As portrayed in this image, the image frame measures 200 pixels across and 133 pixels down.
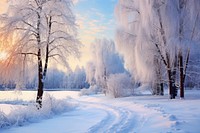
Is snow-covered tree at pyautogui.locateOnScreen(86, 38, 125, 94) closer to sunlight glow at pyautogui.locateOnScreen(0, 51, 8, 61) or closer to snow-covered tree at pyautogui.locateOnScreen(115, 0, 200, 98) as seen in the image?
snow-covered tree at pyautogui.locateOnScreen(115, 0, 200, 98)

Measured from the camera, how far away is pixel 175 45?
17688 mm

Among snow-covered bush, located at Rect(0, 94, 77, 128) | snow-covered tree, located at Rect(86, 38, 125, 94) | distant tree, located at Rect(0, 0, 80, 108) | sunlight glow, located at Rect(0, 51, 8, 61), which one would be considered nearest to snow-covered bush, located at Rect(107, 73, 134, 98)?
snow-covered tree, located at Rect(86, 38, 125, 94)

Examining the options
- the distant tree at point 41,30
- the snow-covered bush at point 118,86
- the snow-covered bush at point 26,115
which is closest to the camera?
the snow-covered bush at point 26,115

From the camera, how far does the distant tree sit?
600 inches

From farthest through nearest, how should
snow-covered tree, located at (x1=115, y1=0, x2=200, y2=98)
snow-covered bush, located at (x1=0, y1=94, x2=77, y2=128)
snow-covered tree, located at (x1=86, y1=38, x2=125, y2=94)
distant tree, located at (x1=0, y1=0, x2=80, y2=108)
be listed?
snow-covered tree, located at (x1=86, y1=38, x2=125, y2=94) < snow-covered tree, located at (x1=115, y1=0, x2=200, y2=98) < distant tree, located at (x1=0, y1=0, x2=80, y2=108) < snow-covered bush, located at (x1=0, y1=94, x2=77, y2=128)

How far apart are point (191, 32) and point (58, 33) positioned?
9.12 m

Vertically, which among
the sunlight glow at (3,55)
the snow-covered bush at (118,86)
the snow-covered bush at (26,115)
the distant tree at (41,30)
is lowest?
the snow-covered bush at (26,115)

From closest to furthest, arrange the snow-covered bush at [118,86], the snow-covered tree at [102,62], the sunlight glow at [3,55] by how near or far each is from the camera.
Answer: the sunlight glow at [3,55] → the snow-covered bush at [118,86] → the snow-covered tree at [102,62]

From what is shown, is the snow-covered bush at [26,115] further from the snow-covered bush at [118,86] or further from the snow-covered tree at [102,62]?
the snow-covered tree at [102,62]

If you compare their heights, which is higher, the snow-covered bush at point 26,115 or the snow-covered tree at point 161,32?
the snow-covered tree at point 161,32

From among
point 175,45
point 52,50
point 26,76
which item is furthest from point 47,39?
point 175,45

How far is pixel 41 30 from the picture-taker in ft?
50.9

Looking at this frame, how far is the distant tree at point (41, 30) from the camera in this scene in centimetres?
1524

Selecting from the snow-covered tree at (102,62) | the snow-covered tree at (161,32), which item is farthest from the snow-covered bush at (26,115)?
the snow-covered tree at (102,62)
